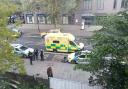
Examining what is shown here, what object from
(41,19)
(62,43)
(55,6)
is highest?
(55,6)

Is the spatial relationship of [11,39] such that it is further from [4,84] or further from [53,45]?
[53,45]

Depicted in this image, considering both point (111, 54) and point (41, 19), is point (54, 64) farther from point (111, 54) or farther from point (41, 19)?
point (41, 19)

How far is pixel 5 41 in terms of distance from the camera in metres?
15.8

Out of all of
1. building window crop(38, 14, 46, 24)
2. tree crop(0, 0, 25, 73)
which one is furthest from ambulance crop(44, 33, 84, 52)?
building window crop(38, 14, 46, 24)

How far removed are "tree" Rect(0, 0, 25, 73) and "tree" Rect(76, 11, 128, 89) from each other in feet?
16.5

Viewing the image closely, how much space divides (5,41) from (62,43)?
11.3 m

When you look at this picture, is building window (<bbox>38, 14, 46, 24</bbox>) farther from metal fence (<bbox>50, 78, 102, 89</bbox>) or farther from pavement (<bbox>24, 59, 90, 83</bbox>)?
metal fence (<bbox>50, 78, 102, 89</bbox>)

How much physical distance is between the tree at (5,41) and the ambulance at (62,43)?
1032 cm

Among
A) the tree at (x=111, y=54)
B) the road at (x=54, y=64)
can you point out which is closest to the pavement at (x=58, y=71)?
the road at (x=54, y=64)

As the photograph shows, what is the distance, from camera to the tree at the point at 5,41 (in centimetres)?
1540

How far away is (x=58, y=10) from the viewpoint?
34312 millimetres

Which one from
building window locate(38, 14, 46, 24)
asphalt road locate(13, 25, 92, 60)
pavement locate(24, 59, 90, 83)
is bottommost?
pavement locate(24, 59, 90, 83)

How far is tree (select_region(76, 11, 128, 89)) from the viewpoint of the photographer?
39.6 ft

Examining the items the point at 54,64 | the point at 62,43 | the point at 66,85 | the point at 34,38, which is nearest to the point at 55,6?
the point at 34,38
